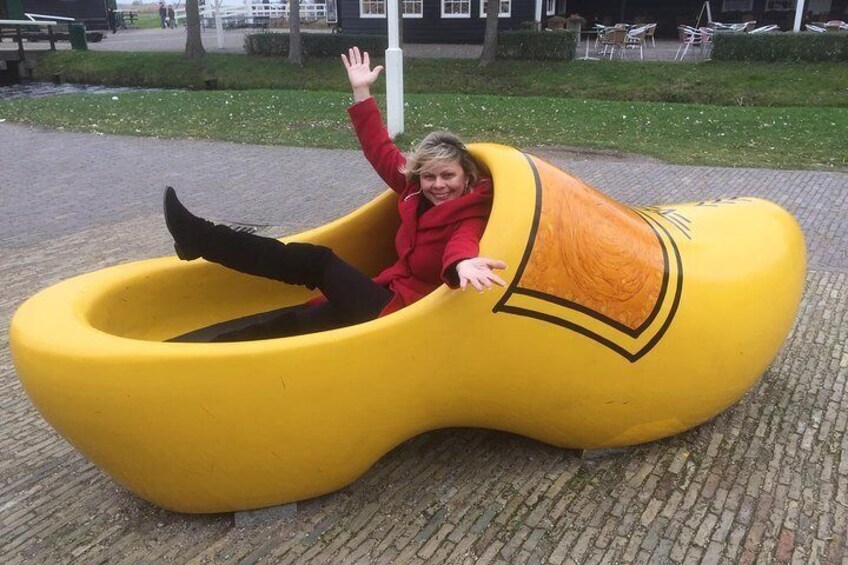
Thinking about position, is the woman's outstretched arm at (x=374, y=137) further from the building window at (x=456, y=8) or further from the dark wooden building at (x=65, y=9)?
the dark wooden building at (x=65, y=9)

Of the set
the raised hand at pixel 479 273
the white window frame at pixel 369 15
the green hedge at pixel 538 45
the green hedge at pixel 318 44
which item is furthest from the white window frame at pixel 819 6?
the raised hand at pixel 479 273

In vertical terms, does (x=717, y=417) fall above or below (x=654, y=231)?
below

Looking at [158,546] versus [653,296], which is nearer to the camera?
[158,546]

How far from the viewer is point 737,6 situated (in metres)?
22.9

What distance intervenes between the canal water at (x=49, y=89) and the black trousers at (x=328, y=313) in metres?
16.4

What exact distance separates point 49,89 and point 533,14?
13150 mm

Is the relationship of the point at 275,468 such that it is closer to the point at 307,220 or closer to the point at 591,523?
the point at 591,523

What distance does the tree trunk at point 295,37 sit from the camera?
60.6 feet

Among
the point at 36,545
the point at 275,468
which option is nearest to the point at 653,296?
the point at 275,468

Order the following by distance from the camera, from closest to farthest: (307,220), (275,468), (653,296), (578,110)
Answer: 1. (275,468)
2. (653,296)
3. (307,220)
4. (578,110)

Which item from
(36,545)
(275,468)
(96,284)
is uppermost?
(96,284)

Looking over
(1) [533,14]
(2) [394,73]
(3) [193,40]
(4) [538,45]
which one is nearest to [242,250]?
(2) [394,73]

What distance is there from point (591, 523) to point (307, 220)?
13.8 feet

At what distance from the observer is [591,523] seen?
2305 mm
